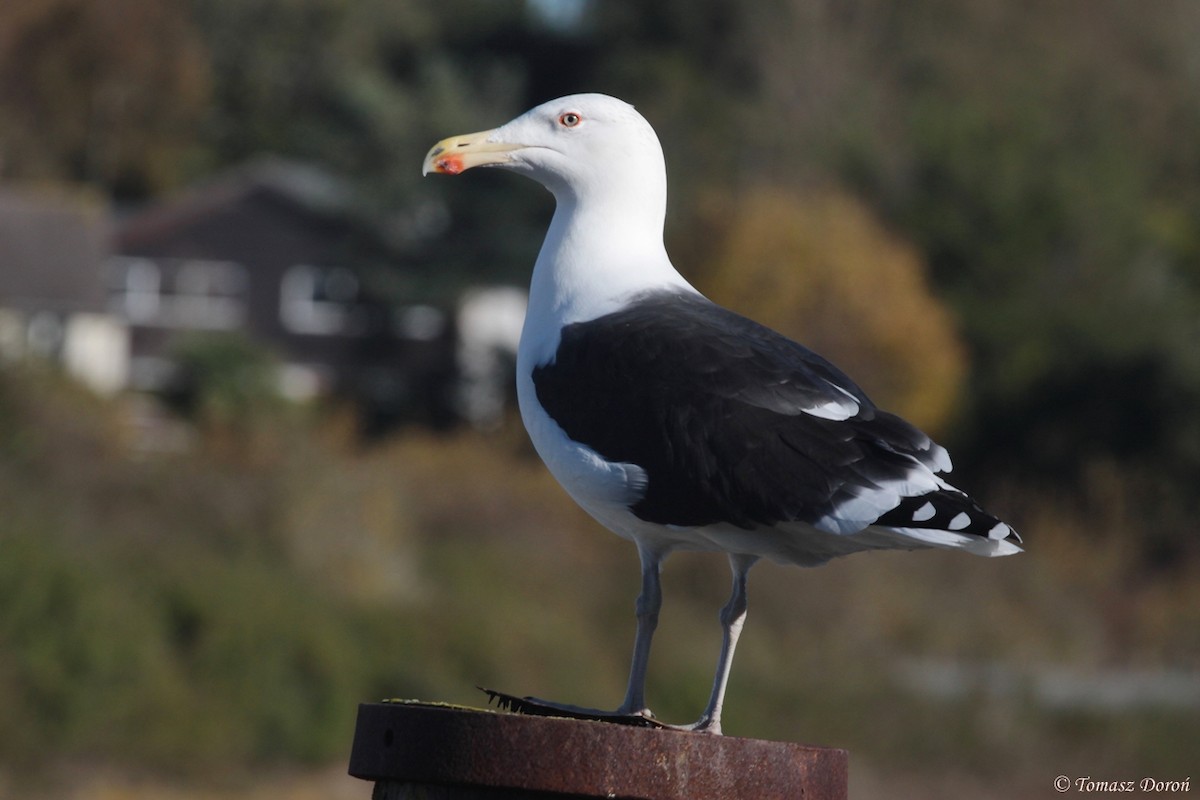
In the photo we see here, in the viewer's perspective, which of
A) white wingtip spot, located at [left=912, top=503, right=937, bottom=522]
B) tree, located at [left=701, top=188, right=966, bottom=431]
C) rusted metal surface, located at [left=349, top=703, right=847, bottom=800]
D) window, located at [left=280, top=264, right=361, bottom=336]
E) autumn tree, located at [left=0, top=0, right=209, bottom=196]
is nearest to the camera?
rusted metal surface, located at [left=349, top=703, right=847, bottom=800]

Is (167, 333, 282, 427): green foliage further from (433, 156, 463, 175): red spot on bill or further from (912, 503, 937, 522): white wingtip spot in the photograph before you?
(912, 503, 937, 522): white wingtip spot

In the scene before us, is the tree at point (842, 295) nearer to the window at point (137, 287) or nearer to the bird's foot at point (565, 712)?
the window at point (137, 287)

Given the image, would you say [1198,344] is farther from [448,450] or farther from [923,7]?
[923,7]

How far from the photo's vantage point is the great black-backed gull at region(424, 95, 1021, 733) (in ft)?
14.4

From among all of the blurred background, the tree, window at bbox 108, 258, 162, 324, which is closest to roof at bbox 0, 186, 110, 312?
the blurred background

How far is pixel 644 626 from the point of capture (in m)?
4.89

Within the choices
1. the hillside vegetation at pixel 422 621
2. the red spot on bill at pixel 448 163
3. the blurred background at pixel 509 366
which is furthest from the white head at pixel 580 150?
the hillside vegetation at pixel 422 621

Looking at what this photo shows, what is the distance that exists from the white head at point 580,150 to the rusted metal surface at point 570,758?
1802 millimetres

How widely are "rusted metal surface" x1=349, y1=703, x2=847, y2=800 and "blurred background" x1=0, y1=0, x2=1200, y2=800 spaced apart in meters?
11.5

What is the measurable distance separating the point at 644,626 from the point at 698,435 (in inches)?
23.0

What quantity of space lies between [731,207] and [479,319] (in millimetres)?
15694

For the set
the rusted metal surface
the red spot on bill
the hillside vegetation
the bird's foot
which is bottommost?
the hillside vegetation

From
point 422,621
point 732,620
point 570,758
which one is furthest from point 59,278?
point 570,758

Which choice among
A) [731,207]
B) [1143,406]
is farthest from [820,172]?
[1143,406]
